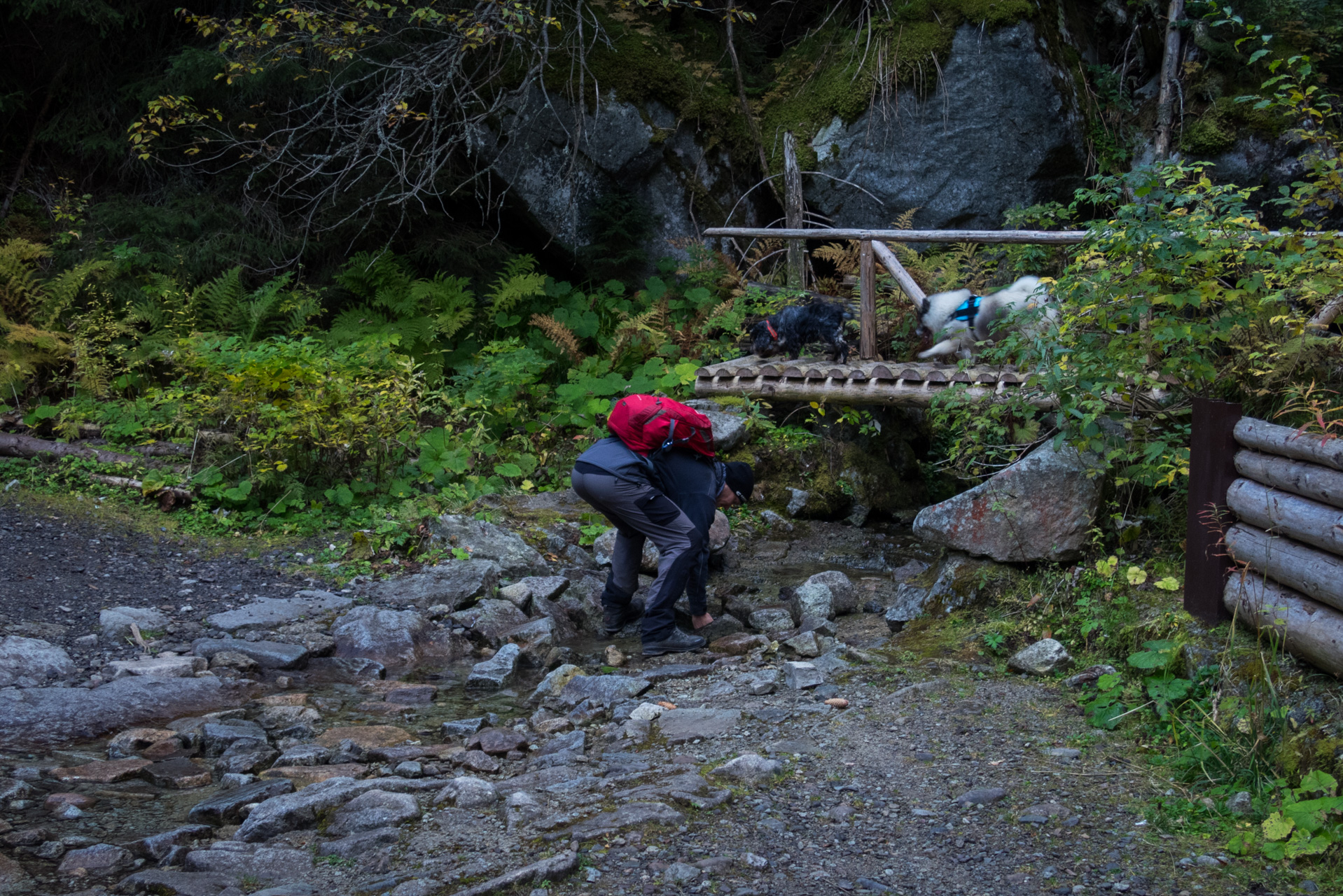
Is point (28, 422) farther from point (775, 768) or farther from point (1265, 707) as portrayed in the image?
point (1265, 707)

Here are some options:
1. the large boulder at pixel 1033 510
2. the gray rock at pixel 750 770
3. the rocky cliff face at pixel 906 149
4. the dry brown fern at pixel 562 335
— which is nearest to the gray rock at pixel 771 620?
the large boulder at pixel 1033 510

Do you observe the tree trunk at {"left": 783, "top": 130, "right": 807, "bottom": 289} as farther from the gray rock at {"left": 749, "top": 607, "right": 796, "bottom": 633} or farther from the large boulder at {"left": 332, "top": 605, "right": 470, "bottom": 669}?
the large boulder at {"left": 332, "top": 605, "right": 470, "bottom": 669}

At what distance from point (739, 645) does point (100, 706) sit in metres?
3.42

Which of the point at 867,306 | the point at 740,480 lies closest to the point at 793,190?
the point at 867,306

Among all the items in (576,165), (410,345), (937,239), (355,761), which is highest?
(576,165)

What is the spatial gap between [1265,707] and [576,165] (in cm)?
978

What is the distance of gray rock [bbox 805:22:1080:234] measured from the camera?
11258mm

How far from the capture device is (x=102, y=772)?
13.1 ft

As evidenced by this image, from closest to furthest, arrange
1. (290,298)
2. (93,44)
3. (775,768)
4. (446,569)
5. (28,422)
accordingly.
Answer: (775,768) < (446,569) < (28,422) < (290,298) < (93,44)

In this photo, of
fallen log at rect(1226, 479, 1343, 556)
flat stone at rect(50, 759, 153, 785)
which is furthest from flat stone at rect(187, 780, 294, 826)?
fallen log at rect(1226, 479, 1343, 556)

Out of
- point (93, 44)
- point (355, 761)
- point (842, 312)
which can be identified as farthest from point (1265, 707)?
point (93, 44)

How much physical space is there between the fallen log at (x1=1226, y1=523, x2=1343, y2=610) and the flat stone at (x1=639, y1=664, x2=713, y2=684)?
8.91 ft

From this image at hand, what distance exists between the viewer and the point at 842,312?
29.0 ft

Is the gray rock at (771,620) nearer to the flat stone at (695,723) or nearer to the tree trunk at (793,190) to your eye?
the flat stone at (695,723)
